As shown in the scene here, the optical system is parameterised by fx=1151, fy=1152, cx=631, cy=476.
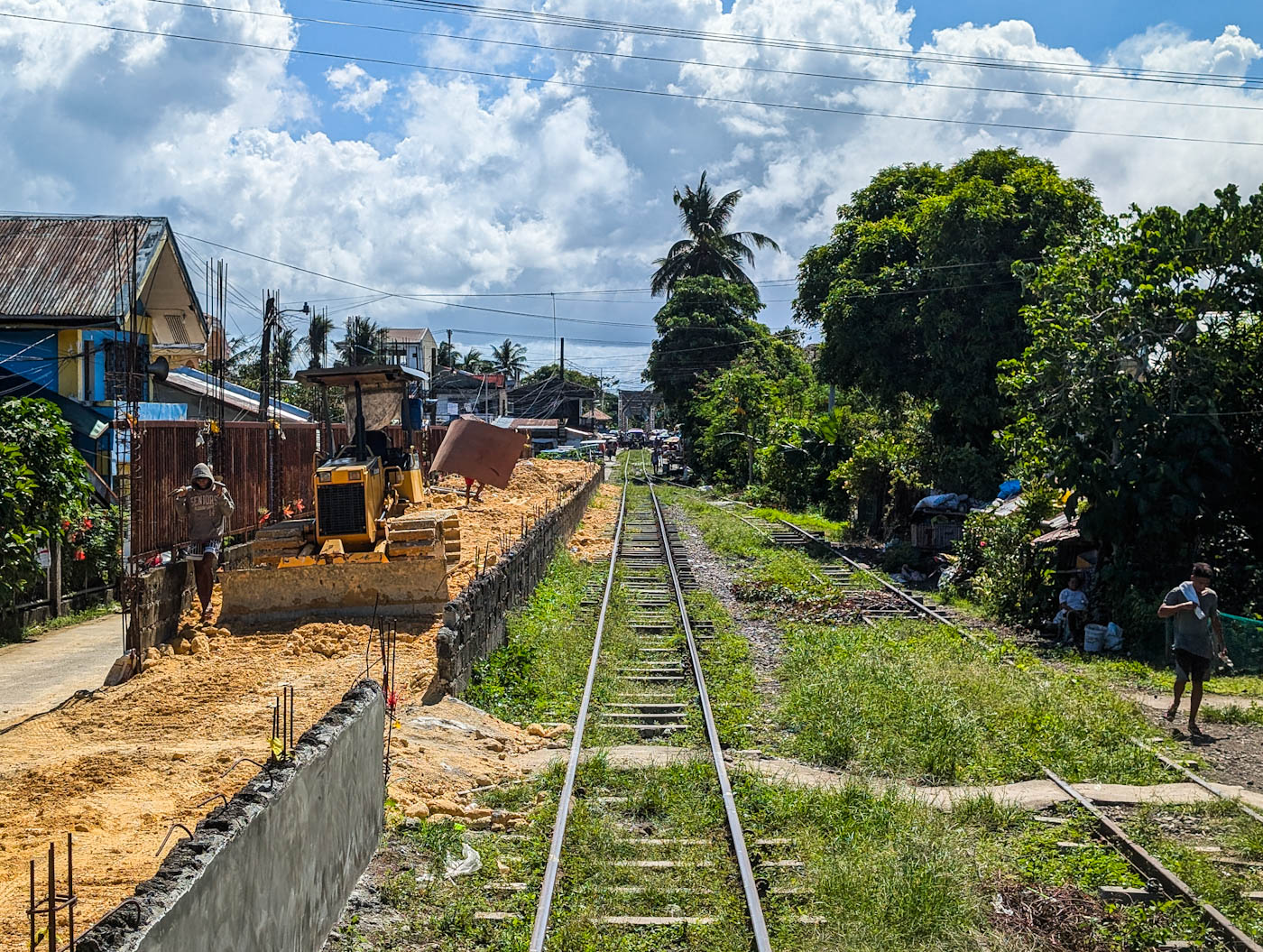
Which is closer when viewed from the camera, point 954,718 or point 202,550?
point 954,718

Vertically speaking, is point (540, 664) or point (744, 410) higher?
point (744, 410)

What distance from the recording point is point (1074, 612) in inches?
650

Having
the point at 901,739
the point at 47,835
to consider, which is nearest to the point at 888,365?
the point at 901,739

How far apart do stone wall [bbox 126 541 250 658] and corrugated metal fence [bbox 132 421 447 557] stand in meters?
0.90

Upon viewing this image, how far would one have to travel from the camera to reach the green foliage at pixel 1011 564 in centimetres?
1764

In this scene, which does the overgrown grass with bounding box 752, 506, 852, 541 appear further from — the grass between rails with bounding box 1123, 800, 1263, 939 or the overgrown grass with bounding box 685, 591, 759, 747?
the grass between rails with bounding box 1123, 800, 1263, 939

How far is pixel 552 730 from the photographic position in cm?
1084

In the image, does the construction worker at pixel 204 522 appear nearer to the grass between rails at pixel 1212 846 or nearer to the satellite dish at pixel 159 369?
the satellite dish at pixel 159 369

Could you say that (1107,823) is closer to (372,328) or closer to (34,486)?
(34,486)

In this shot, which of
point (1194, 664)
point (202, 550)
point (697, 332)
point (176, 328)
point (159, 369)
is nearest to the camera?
point (1194, 664)

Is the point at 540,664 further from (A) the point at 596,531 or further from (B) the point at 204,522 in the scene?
(A) the point at 596,531

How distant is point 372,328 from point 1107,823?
2593 inches

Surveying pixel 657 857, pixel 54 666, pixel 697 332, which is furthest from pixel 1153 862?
pixel 697 332

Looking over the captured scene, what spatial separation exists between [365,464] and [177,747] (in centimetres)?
708
